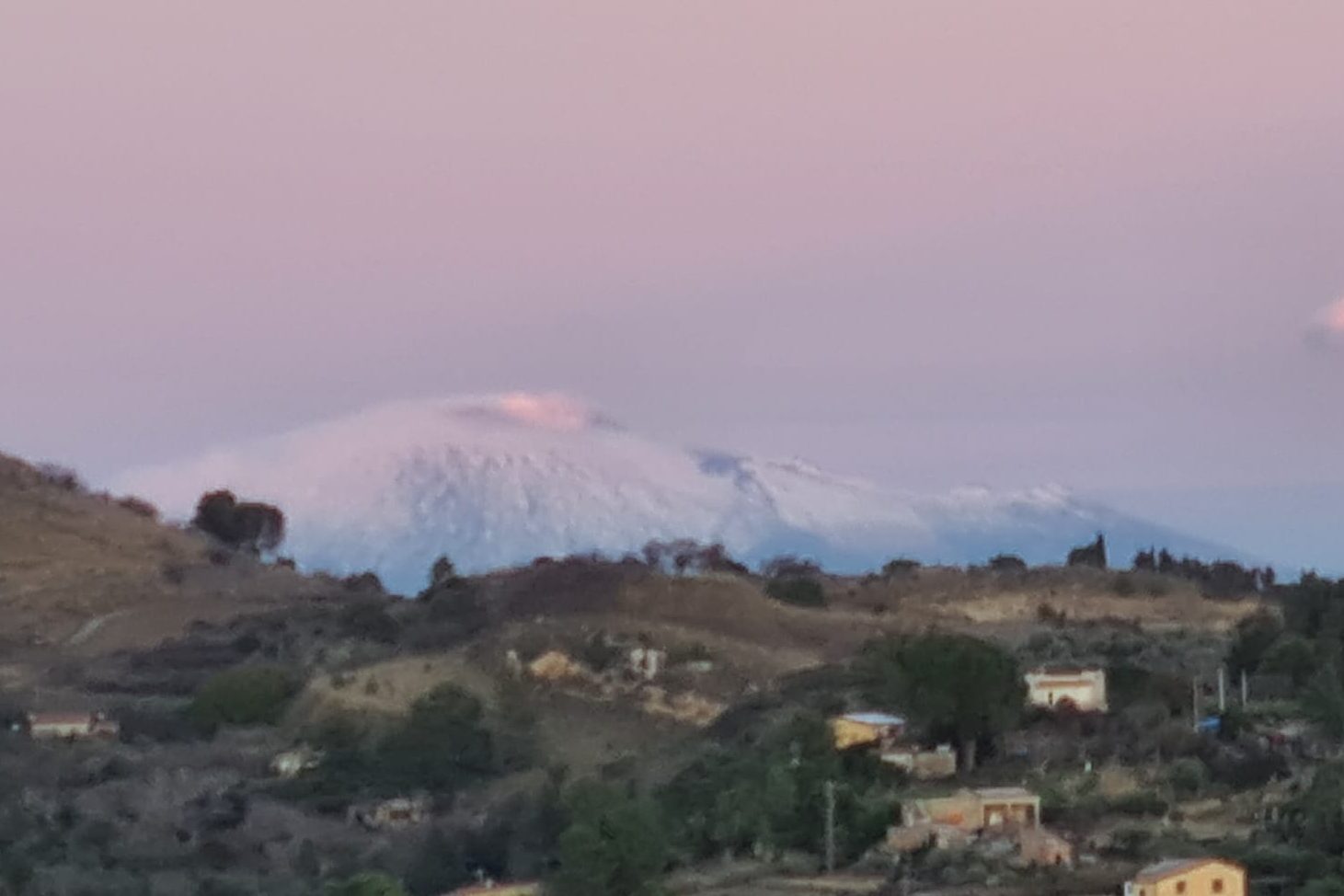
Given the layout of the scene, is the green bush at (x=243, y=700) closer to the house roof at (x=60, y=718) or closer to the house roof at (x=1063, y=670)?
the house roof at (x=60, y=718)

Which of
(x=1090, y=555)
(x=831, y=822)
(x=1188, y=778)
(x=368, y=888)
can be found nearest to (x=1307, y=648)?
(x=1188, y=778)

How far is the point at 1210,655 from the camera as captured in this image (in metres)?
50.6

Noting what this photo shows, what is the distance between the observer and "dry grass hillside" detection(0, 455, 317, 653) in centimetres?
7000

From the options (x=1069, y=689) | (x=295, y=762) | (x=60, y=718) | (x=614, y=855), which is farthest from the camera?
(x=60, y=718)

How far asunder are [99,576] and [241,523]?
1631cm

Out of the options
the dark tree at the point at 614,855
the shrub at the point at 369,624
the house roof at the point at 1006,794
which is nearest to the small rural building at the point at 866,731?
the house roof at the point at 1006,794

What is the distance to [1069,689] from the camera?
1773 inches

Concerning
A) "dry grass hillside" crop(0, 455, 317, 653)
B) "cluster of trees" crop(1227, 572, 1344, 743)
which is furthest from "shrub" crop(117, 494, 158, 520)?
"cluster of trees" crop(1227, 572, 1344, 743)

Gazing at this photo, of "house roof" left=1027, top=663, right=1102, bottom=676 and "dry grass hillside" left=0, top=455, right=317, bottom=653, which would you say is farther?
"dry grass hillside" left=0, top=455, right=317, bottom=653

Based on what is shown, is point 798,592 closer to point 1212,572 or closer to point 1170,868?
point 1212,572

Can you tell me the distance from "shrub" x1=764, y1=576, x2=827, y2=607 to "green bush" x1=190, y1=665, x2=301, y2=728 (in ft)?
52.4

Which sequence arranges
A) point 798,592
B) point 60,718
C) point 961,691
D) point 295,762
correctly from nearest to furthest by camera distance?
point 961,691 < point 295,762 < point 60,718 < point 798,592

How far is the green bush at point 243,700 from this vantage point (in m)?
55.8

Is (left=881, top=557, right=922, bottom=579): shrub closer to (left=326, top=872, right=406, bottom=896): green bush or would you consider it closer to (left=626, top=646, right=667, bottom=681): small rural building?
(left=626, top=646, right=667, bottom=681): small rural building
